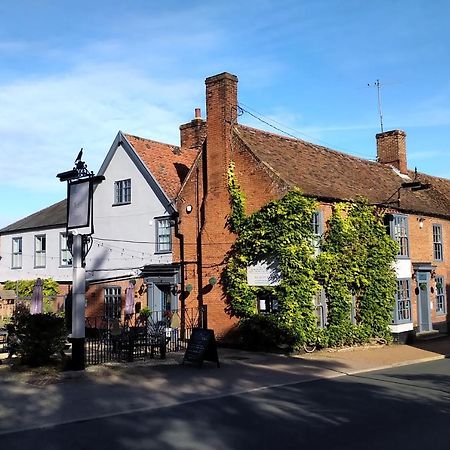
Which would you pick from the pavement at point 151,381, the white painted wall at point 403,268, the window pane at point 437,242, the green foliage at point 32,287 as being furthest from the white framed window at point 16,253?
the window pane at point 437,242

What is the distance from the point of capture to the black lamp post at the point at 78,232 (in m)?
13.9

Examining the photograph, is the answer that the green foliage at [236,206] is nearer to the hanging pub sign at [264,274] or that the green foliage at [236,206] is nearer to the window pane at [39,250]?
the hanging pub sign at [264,274]

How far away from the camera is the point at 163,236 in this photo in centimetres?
2334

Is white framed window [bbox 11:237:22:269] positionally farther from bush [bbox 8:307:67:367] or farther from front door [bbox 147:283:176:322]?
bush [bbox 8:307:67:367]

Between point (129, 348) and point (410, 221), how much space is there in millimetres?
13678

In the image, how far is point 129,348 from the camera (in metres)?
15.9

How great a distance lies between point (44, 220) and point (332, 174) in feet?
53.0

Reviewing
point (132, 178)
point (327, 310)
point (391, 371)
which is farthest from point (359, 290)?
point (132, 178)

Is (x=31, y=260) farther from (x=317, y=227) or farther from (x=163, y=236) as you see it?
(x=317, y=227)

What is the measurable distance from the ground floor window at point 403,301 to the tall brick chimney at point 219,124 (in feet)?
26.8

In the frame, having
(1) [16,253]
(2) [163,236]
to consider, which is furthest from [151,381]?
(1) [16,253]

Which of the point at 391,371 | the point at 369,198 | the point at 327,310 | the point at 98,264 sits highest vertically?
the point at 369,198

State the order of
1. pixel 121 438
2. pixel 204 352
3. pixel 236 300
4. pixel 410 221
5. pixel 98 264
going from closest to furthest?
pixel 121 438 → pixel 204 352 → pixel 236 300 → pixel 410 221 → pixel 98 264

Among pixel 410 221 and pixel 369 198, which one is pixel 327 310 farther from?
pixel 410 221
